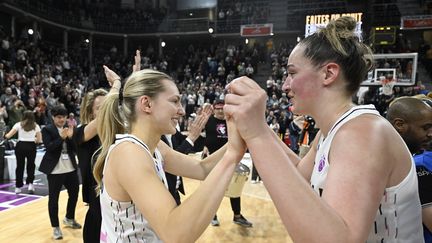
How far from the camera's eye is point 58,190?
442 centimetres

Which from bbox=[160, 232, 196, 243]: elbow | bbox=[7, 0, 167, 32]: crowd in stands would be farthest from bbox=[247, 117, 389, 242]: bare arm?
bbox=[7, 0, 167, 32]: crowd in stands

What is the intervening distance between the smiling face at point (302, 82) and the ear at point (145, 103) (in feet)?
2.30

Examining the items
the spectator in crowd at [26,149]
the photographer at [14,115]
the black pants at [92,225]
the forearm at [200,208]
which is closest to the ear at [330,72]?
the forearm at [200,208]

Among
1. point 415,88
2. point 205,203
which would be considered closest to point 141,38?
point 415,88

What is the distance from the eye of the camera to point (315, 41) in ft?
3.57

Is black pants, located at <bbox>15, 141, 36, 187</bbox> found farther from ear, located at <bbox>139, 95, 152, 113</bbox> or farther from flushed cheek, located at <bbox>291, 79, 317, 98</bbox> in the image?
flushed cheek, located at <bbox>291, 79, 317, 98</bbox>

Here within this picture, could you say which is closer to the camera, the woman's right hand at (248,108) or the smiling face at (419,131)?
the woman's right hand at (248,108)

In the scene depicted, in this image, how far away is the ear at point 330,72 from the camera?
1.04 metres

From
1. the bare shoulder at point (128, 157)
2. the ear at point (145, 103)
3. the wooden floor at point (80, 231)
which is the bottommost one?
the wooden floor at point (80, 231)

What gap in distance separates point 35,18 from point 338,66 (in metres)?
19.4

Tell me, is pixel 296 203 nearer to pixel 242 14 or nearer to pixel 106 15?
pixel 242 14

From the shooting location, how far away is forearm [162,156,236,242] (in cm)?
114

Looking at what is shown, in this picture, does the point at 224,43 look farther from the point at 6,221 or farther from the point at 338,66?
the point at 338,66

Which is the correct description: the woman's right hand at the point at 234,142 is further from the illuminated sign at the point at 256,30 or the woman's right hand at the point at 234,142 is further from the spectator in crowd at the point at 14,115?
the illuminated sign at the point at 256,30
